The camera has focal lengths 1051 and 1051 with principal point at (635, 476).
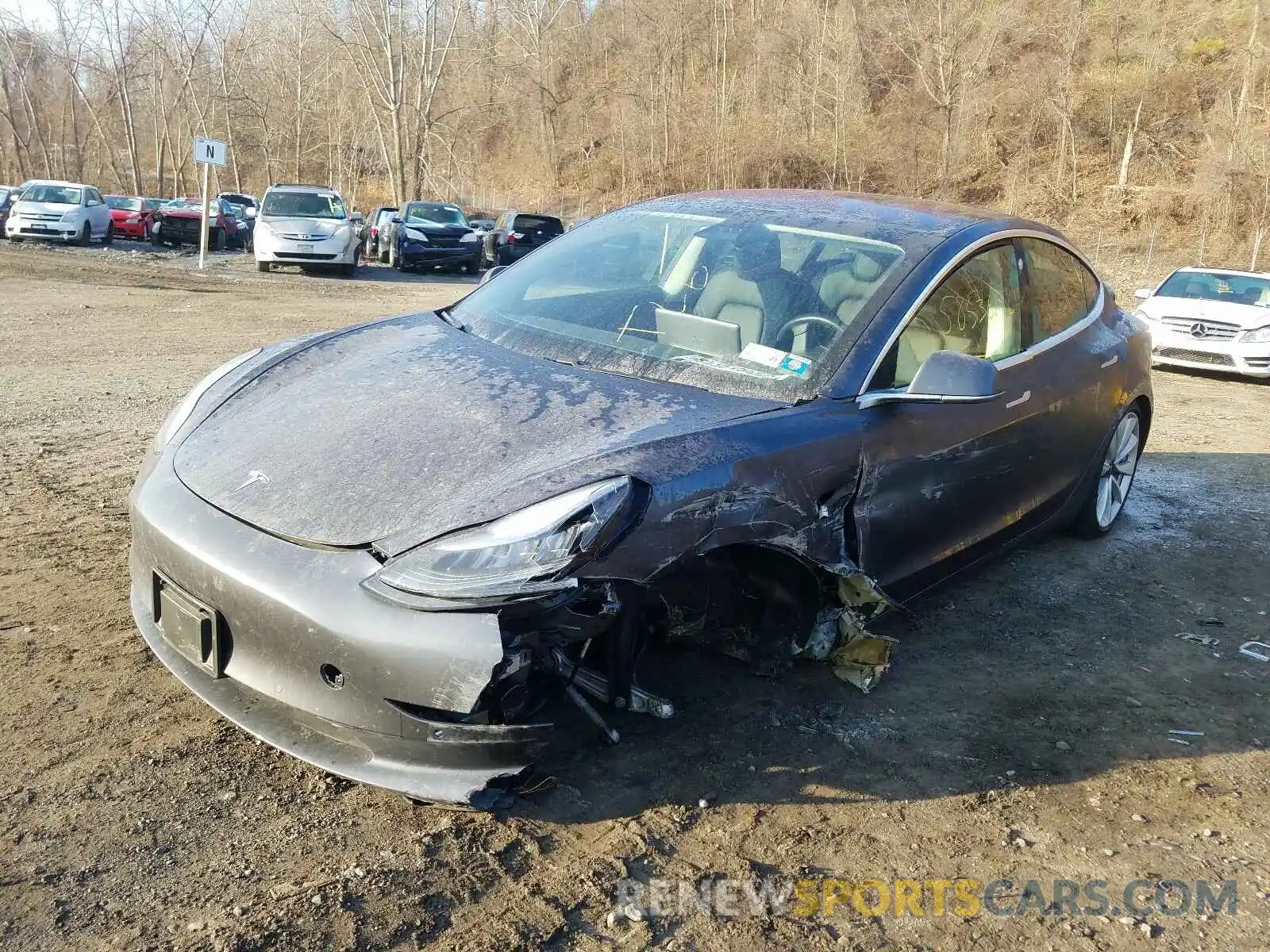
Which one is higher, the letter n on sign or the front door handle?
the letter n on sign

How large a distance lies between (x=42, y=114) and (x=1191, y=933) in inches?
2583

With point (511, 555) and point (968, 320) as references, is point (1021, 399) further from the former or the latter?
point (511, 555)

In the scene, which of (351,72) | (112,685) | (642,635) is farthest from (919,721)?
(351,72)

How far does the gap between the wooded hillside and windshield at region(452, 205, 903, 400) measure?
27.8 m

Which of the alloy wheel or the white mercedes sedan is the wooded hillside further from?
the alloy wheel

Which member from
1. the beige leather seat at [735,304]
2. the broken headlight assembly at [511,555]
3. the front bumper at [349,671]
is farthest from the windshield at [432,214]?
the broken headlight assembly at [511,555]

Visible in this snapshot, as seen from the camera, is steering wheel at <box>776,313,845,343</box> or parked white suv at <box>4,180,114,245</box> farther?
parked white suv at <box>4,180,114,245</box>

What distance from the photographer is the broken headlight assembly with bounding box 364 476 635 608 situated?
8.11ft

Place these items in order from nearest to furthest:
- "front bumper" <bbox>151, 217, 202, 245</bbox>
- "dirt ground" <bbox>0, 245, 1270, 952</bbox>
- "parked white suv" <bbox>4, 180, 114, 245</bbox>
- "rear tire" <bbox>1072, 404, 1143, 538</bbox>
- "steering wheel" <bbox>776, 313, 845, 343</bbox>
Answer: "dirt ground" <bbox>0, 245, 1270, 952</bbox> → "steering wheel" <bbox>776, 313, 845, 343</bbox> → "rear tire" <bbox>1072, 404, 1143, 538</bbox> → "parked white suv" <bbox>4, 180, 114, 245</bbox> → "front bumper" <bbox>151, 217, 202, 245</bbox>

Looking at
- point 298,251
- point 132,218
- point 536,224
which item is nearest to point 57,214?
point 132,218

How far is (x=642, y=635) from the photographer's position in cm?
309

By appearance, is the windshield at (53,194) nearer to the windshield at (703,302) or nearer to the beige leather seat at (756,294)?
the windshield at (703,302)

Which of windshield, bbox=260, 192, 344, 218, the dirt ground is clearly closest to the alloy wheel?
the dirt ground

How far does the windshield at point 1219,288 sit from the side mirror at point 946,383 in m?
12.0
